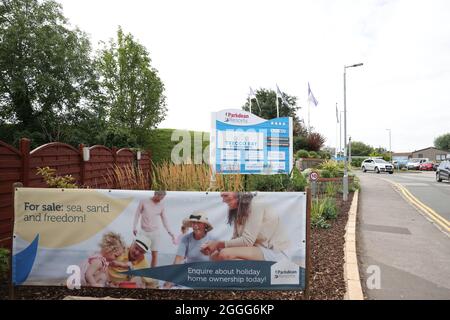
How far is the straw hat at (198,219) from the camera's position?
145 inches

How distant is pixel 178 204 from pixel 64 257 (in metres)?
1.39

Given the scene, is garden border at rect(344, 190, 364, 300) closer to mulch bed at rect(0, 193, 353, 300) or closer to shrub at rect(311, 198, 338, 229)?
mulch bed at rect(0, 193, 353, 300)

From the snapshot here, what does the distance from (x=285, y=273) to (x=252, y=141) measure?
5692 mm

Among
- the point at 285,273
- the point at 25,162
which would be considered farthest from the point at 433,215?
the point at 25,162

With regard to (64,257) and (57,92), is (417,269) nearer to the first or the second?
(64,257)

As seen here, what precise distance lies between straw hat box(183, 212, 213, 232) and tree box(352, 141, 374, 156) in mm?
105920

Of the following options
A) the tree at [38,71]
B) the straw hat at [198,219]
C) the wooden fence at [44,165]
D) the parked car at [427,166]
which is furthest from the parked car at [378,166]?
the straw hat at [198,219]

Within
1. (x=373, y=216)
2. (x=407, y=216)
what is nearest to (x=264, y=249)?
(x=373, y=216)

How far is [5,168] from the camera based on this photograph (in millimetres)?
5242

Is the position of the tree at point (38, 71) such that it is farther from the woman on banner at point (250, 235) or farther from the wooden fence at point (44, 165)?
the woman on banner at point (250, 235)

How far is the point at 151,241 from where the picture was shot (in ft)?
12.1

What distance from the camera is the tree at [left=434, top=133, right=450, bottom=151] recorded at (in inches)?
4316

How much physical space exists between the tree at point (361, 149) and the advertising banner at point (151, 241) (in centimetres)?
10572

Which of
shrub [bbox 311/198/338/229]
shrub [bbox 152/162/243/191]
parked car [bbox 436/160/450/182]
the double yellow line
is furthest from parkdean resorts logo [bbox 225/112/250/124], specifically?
parked car [bbox 436/160/450/182]
